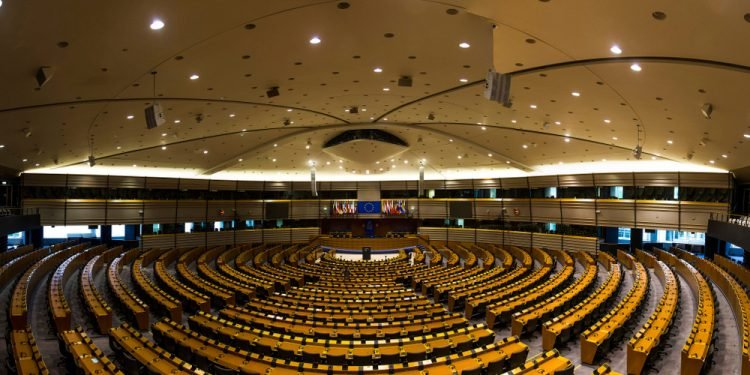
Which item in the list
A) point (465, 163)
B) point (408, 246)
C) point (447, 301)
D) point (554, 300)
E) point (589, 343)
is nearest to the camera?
point (589, 343)

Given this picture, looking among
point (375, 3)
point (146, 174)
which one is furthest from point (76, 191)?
point (375, 3)

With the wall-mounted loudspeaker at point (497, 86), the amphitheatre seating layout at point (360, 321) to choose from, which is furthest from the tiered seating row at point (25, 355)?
the wall-mounted loudspeaker at point (497, 86)

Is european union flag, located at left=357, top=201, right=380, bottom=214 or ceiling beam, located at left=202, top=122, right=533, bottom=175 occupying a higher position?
ceiling beam, located at left=202, top=122, right=533, bottom=175

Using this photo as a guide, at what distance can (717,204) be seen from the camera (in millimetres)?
24844

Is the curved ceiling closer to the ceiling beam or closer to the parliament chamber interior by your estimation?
the parliament chamber interior

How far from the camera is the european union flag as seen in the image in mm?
39469

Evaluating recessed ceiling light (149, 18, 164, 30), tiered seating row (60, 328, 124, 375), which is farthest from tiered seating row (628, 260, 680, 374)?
recessed ceiling light (149, 18, 164, 30)

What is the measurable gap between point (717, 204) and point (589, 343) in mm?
19520

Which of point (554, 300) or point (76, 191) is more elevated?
point (76, 191)

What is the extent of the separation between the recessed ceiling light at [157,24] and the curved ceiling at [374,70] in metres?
0.14

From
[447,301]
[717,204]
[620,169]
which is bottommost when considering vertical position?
[447,301]

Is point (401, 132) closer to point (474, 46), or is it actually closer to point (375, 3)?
point (474, 46)

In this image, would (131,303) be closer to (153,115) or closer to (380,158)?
(153,115)

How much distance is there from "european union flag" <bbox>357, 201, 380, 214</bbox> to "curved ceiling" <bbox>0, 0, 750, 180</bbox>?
18.2m
